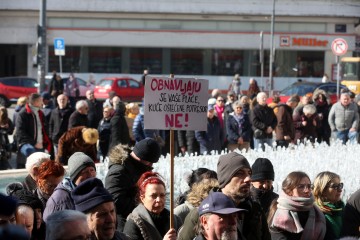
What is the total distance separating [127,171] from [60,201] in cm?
111

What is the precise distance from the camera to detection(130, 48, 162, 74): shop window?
184 ft

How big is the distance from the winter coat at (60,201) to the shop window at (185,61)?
161 feet

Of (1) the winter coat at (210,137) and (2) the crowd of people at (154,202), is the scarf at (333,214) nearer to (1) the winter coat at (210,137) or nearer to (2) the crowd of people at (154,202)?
(2) the crowd of people at (154,202)

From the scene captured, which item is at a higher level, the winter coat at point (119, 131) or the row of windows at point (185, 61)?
the row of windows at point (185, 61)

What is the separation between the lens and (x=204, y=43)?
56.4m

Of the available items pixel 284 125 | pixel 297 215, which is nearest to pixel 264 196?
pixel 297 215

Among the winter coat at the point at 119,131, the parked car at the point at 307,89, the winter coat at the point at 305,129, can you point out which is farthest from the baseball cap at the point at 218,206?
the parked car at the point at 307,89

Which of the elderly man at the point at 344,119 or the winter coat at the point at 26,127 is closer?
the winter coat at the point at 26,127

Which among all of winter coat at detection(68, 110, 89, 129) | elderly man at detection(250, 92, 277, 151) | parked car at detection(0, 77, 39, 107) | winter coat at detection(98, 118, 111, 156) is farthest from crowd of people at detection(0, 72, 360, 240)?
parked car at detection(0, 77, 39, 107)

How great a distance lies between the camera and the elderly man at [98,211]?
558 cm

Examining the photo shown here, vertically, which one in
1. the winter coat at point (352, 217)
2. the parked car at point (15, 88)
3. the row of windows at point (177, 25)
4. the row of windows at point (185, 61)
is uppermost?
the row of windows at point (177, 25)

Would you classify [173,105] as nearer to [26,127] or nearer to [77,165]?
[77,165]

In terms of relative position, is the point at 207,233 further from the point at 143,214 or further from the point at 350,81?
the point at 350,81

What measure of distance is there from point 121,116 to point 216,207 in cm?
1046
